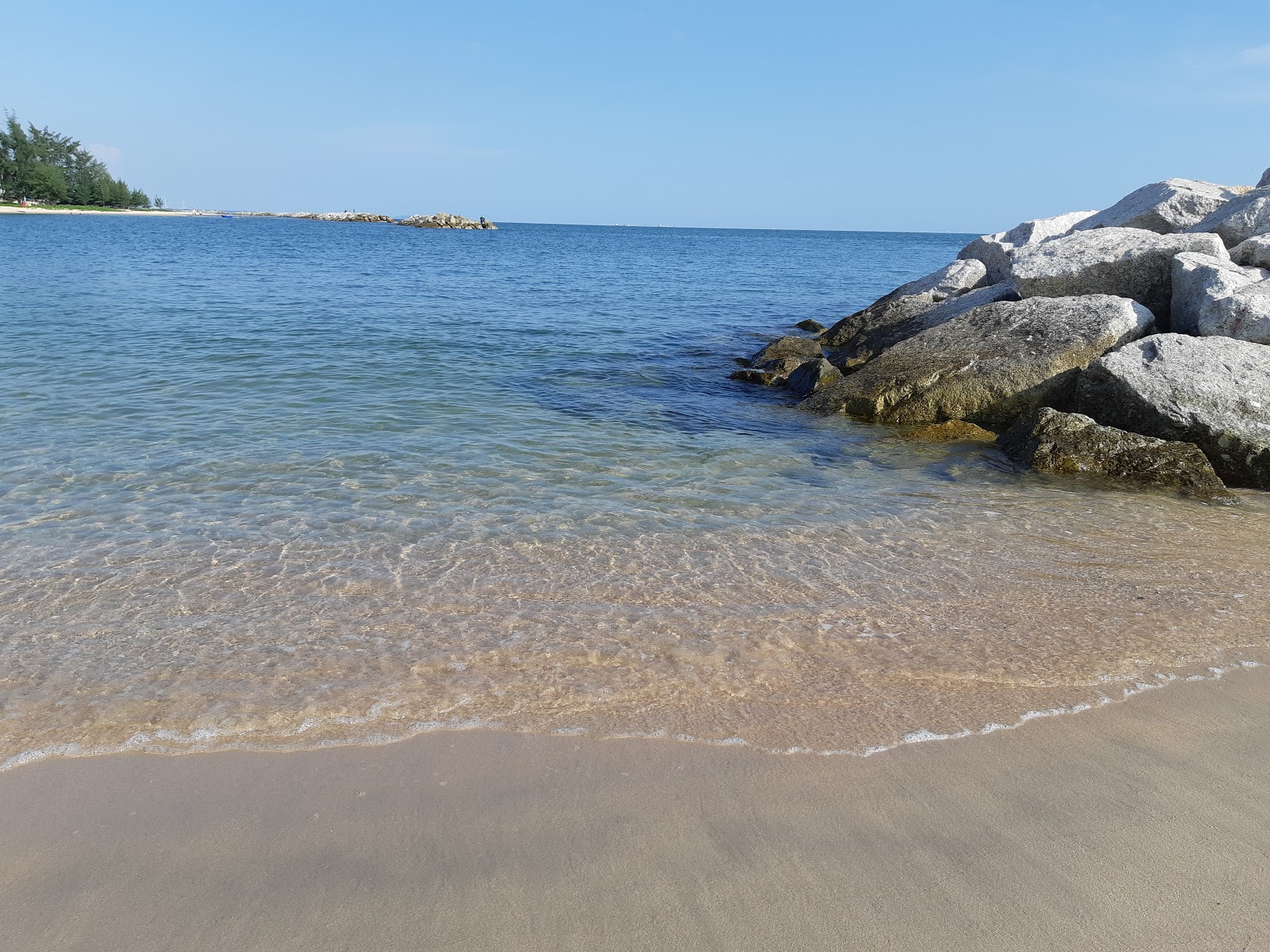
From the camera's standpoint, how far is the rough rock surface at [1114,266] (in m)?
11.0

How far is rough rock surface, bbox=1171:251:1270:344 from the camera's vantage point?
353 inches

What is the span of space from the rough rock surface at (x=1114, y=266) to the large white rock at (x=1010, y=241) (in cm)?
285

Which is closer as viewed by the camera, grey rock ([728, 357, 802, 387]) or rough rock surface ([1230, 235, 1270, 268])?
→ rough rock surface ([1230, 235, 1270, 268])

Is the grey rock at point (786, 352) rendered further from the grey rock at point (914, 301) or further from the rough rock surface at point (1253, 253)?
the rough rock surface at point (1253, 253)

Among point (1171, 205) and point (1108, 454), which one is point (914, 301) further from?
point (1108, 454)

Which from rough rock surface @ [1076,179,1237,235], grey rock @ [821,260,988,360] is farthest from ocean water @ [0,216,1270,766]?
rough rock surface @ [1076,179,1237,235]

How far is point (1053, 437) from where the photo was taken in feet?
27.3

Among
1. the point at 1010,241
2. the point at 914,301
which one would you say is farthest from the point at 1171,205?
the point at 914,301

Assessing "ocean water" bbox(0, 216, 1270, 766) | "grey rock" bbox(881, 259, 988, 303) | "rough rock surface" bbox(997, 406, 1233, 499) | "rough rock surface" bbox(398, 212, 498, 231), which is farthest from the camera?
"rough rock surface" bbox(398, 212, 498, 231)

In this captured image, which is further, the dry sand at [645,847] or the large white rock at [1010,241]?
the large white rock at [1010,241]

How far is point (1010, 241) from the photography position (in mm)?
17375

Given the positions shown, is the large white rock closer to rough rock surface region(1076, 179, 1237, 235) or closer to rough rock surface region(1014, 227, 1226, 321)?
rough rock surface region(1076, 179, 1237, 235)

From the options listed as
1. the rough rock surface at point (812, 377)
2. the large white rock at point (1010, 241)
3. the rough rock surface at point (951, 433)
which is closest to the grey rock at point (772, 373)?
the rough rock surface at point (812, 377)

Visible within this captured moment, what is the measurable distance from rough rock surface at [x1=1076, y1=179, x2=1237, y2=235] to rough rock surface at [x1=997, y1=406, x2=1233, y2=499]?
683 centimetres
